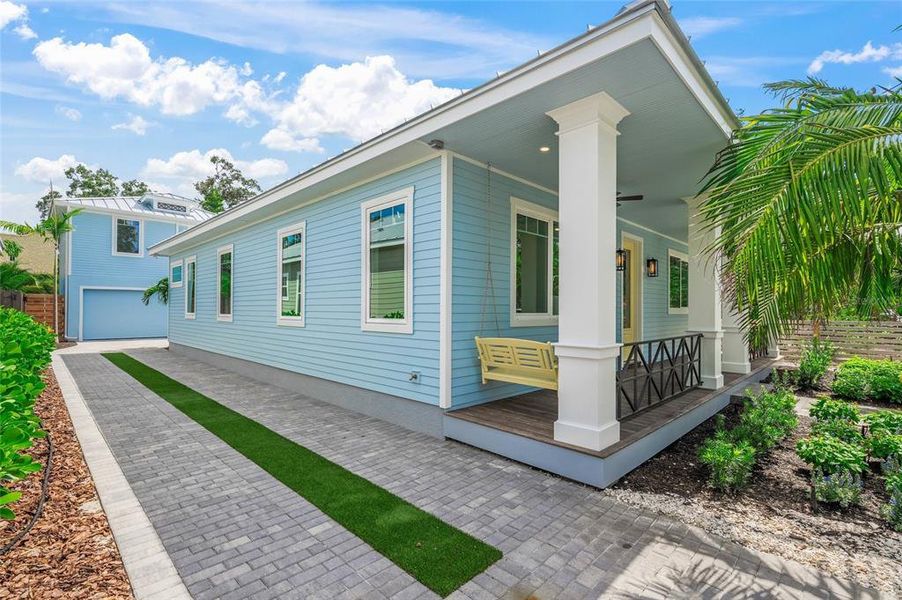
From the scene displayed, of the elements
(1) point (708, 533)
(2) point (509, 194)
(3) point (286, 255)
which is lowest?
(1) point (708, 533)

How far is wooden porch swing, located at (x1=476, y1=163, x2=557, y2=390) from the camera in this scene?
4.00m

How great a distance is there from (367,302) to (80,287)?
16.2 m

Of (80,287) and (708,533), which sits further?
(80,287)

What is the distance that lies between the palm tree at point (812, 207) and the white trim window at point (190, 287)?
A: 39.0 ft

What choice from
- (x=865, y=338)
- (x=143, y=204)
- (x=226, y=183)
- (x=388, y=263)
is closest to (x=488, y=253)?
(x=388, y=263)

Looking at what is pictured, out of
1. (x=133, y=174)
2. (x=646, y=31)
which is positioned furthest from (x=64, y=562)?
(x=133, y=174)

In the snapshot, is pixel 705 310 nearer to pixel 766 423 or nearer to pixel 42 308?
pixel 766 423

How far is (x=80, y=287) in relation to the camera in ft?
51.0

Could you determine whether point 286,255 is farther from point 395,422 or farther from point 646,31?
point 646,31

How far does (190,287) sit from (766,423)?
41.7ft

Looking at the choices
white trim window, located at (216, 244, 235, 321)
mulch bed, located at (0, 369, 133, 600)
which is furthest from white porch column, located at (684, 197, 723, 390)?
white trim window, located at (216, 244, 235, 321)

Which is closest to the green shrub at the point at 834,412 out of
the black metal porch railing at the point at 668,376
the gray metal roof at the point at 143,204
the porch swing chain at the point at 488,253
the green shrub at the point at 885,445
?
the green shrub at the point at 885,445

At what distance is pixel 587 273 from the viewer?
3.42 meters

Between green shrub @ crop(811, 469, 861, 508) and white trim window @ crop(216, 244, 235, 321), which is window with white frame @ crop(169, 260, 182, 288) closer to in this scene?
white trim window @ crop(216, 244, 235, 321)
